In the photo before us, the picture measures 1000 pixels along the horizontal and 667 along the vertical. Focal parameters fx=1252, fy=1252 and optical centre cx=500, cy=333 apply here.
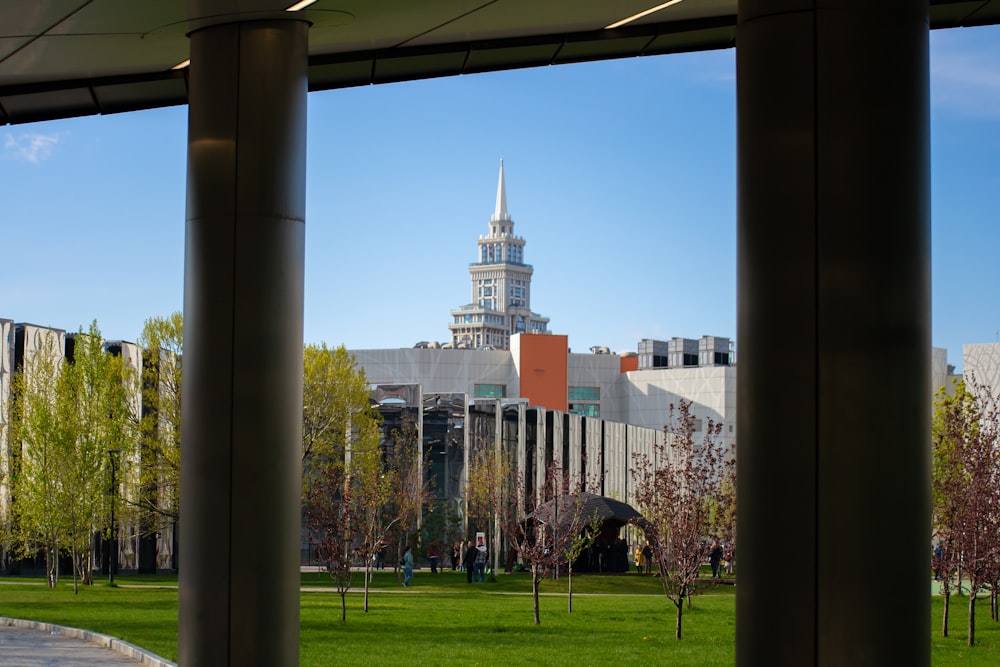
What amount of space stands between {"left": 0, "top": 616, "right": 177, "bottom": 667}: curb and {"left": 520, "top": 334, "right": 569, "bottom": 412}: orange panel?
90568 millimetres

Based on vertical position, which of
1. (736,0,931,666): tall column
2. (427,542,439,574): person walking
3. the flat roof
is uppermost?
the flat roof

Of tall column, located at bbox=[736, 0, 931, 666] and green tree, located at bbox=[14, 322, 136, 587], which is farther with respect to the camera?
green tree, located at bbox=[14, 322, 136, 587]

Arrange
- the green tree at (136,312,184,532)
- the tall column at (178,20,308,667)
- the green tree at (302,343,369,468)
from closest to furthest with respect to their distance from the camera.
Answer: the tall column at (178,20,308,667) < the green tree at (136,312,184,532) < the green tree at (302,343,369,468)

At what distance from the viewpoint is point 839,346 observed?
5719 millimetres

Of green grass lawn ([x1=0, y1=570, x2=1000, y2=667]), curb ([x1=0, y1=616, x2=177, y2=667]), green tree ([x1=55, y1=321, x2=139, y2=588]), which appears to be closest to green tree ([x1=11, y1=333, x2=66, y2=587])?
green tree ([x1=55, y1=321, x2=139, y2=588])

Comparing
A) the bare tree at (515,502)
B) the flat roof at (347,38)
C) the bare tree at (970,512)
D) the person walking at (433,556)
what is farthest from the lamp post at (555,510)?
the person walking at (433,556)

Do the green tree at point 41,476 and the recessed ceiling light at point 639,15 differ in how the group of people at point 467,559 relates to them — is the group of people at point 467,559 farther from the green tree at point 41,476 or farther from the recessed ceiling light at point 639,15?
the recessed ceiling light at point 639,15

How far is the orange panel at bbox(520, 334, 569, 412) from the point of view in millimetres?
111625

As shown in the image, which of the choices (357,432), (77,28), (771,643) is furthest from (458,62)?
(357,432)

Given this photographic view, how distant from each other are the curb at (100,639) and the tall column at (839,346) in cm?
967

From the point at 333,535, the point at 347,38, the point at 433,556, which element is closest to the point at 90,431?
the point at 333,535

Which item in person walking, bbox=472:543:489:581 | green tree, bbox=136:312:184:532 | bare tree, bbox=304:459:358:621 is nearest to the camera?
bare tree, bbox=304:459:358:621

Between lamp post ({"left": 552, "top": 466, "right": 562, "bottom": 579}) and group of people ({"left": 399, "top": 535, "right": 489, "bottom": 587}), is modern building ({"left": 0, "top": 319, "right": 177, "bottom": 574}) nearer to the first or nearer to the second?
group of people ({"left": 399, "top": 535, "right": 489, "bottom": 587})

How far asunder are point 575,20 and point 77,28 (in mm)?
3955
